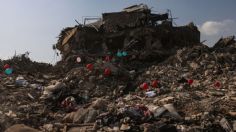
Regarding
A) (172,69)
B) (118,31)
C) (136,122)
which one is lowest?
(136,122)

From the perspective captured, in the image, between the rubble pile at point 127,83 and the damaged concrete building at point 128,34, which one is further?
the damaged concrete building at point 128,34

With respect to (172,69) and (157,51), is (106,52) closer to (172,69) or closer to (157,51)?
(157,51)

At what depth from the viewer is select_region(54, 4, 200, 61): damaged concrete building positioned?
21484mm

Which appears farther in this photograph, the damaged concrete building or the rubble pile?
the damaged concrete building

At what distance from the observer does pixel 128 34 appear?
21.8m

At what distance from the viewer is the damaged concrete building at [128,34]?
21.5 m

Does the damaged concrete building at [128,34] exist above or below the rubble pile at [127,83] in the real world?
above

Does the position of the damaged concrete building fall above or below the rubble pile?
above

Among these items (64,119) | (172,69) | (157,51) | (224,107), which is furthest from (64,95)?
(157,51)

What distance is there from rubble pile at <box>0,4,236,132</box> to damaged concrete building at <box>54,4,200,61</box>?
0.19ft

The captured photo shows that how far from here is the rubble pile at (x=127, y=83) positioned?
874cm

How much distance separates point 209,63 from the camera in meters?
16.5

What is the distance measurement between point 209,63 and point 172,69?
66.0 inches

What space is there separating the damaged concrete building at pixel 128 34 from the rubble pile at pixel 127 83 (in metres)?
0.06
